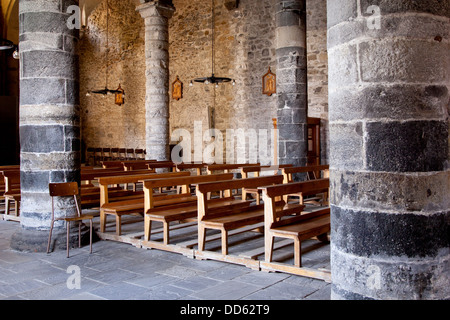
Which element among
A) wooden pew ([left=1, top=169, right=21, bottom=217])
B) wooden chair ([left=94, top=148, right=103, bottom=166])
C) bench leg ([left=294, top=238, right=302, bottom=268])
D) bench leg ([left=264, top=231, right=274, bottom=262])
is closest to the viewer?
bench leg ([left=294, top=238, right=302, bottom=268])

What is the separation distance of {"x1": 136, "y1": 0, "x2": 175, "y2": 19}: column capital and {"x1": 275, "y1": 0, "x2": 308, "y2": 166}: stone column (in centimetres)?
344

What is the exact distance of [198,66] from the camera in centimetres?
1571

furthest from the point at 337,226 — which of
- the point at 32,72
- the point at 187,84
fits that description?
the point at 187,84

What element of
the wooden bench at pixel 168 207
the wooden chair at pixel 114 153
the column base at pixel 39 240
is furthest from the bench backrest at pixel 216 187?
the wooden chair at pixel 114 153

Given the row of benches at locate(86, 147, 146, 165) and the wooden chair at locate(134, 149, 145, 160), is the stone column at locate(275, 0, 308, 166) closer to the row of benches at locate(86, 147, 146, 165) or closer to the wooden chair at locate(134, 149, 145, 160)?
the row of benches at locate(86, 147, 146, 165)

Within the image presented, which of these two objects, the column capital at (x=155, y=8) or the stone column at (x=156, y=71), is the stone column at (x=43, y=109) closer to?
the stone column at (x=156, y=71)

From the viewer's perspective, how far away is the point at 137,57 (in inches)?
702

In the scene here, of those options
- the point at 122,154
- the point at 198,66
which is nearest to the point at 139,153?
the point at 122,154

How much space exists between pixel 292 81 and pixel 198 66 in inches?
289

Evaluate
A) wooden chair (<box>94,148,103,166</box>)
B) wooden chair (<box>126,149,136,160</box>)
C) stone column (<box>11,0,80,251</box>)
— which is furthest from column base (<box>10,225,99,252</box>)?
wooden chair (<box>94,148,103,166</box>)

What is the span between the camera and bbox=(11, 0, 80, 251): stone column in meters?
5.18

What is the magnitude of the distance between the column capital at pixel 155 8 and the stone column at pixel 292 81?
11.3ft

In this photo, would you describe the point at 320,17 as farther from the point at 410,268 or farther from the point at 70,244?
the point at 410,268

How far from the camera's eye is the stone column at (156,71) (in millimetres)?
11203
